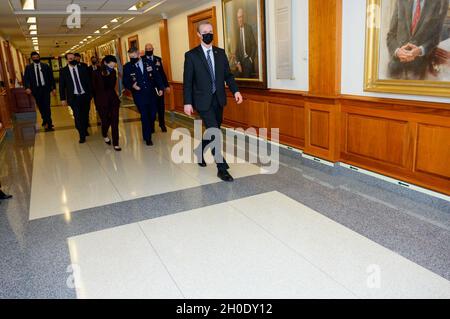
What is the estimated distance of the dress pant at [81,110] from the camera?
7.12 metres

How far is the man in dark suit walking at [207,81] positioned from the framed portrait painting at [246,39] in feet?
4.89

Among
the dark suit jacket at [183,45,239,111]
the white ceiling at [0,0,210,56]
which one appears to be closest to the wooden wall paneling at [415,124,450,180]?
the dark suit jacket at [183,45,239,111]

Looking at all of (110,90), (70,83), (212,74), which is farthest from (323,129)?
(70,83)

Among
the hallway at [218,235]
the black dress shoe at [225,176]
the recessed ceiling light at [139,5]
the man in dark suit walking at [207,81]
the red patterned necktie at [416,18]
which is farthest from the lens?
the recessed ceiling light at [139,5]

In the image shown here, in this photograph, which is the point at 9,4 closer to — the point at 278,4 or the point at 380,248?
the point at 278,4

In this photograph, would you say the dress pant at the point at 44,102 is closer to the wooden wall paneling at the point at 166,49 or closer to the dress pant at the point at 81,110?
the dress pant at the point at 81,110

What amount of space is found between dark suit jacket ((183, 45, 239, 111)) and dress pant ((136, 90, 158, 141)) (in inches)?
91.3

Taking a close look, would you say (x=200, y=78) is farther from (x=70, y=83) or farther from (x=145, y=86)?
(x=70, y=83)

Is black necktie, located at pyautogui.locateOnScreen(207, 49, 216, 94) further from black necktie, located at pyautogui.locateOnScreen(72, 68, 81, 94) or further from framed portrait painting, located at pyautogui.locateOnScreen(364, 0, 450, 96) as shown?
black necktie, located at pyautogui.locateOnScreen(72, 68, 81, 94)

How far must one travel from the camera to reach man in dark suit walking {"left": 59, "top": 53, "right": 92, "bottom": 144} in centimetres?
705

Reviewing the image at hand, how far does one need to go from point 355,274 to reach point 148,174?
313cm

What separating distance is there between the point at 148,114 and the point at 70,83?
1.62m

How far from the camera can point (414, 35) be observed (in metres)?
3.48

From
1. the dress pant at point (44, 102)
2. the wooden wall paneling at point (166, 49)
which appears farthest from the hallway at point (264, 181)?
the wooden wall paneling at point (166, 49)
